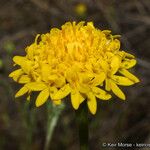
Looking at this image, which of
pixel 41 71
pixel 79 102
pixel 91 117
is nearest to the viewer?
pixel 79 102

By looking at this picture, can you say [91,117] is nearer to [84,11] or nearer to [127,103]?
[127,103]

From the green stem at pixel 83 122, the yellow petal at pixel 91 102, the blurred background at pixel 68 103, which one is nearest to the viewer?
the yellow petal at pixel 91 102

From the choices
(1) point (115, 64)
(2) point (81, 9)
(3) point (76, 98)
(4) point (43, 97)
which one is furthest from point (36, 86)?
(2) point (81, 9)

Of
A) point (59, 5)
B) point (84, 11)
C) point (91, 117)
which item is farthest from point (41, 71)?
point (84, 11)

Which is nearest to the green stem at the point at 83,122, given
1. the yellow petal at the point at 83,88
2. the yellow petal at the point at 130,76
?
the yellow petal at the point at 83,88

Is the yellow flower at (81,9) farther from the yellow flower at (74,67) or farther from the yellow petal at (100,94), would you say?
the yellow petal at (100,94)

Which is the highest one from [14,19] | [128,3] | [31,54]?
[14,19]

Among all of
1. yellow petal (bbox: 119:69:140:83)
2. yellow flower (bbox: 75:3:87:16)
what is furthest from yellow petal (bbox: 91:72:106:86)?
yellow flower (bbox: 75:3:87:16)
